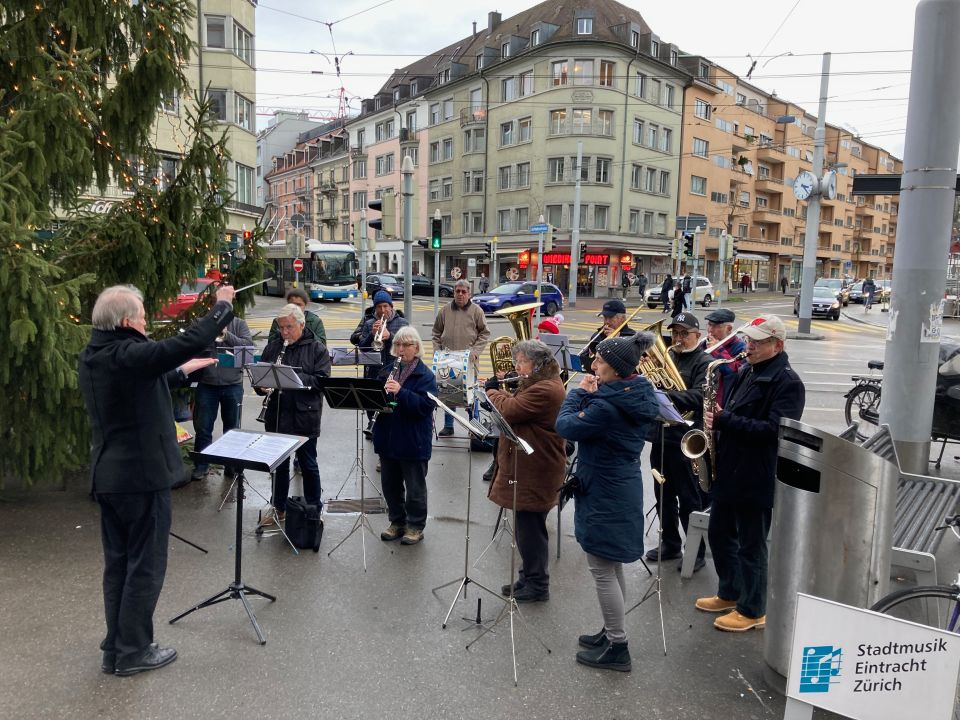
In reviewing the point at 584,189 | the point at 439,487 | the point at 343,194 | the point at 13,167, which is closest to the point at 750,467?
the point at 439,487

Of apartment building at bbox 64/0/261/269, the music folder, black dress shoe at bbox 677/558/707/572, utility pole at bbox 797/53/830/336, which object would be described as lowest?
→ black dress shoe at bbox 677/558/707/572

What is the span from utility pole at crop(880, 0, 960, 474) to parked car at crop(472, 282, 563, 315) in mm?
24635

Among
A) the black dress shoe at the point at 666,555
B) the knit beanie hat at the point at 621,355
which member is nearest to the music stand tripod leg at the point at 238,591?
the knit beanie hat at the point at 621,355

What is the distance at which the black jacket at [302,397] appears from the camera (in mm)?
6199

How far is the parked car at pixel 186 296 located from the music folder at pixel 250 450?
9.56 feet

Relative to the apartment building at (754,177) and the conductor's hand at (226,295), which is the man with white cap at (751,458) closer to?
the conductor's hand at (226,295)

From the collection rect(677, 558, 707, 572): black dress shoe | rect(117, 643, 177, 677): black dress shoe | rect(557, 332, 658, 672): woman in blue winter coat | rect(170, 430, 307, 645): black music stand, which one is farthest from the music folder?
rect(677, 558, 707, 572): black dress shoe

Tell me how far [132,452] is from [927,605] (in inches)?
174

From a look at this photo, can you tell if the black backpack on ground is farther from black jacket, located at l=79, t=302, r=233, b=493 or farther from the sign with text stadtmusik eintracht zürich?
the sign with text stadtmusik eintracht zürich

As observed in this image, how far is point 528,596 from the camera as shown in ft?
16.3

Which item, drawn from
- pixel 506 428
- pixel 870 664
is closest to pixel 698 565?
pixel 506 428

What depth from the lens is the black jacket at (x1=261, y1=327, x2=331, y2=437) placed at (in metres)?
6.20

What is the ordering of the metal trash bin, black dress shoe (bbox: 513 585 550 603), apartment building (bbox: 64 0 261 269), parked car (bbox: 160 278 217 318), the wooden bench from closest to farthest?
the metal trash bin
the wooden bench
black dress shoe (bbox: 513 585 550 603)
parked car (bbox: 160 278 217 318)
apartment building (bbox: 64 0 261 269)

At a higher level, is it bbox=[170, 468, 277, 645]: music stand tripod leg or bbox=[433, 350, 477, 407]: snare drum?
bbox=[433, 350, 477, 407]: snare drum
